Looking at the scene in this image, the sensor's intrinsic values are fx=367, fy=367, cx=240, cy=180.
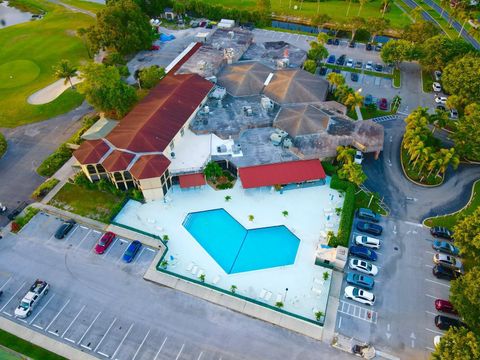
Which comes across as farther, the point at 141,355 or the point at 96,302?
the point at 96,302

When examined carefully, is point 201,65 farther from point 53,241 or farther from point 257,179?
point 53,241

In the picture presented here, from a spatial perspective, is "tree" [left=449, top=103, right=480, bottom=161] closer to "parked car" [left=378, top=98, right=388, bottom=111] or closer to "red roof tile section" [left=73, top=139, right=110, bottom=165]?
Answer: "parked car" [left=378, top=98, right=388, bottom=111]

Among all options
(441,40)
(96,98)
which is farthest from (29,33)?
(441,40)

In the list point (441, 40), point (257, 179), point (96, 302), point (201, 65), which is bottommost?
point (96, 302)

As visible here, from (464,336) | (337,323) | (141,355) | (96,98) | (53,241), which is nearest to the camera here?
(464,336)

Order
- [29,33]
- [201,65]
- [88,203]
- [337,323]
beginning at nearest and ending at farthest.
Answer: [337,323], [88,203], [201,65], [29,33]

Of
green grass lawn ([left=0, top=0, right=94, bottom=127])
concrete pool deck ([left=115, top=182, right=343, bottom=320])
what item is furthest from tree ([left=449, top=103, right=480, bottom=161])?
green grass lawn ([left=0, top=0, right=94, bottom=127])

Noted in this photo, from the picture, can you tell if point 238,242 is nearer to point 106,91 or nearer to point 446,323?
point 446,323

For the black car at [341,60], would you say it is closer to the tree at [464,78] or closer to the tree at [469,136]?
the tree at [464,78]
